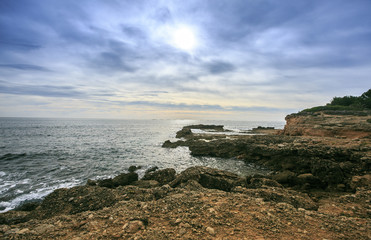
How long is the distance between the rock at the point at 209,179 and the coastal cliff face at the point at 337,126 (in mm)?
25521

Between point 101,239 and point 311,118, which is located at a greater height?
point 311,118

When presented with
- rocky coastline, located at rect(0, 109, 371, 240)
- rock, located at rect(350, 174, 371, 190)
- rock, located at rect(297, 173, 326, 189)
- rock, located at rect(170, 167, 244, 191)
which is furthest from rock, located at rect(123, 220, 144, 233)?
rock, located at rect(350, 174, 371, 190)

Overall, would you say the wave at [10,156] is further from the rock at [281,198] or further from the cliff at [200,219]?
the rock at [281,198]

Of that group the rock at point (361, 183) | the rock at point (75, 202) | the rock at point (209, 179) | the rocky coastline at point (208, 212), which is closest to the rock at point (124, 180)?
the rocky coastline at point (208, 212)

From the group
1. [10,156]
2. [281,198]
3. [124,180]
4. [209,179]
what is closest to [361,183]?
[281,198]

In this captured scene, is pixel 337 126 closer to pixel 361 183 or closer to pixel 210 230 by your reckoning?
pixel 361 183

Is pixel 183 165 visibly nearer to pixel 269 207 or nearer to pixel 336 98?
pixel 269 207

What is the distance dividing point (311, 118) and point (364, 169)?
2781 cm

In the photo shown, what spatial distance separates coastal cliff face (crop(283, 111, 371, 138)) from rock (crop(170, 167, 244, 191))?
25.5 meters

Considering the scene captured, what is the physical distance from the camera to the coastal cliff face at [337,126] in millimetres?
23219

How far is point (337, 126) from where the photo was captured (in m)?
26.5

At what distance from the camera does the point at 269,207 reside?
19.0 feet

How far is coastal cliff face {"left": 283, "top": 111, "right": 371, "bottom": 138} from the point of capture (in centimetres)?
2322

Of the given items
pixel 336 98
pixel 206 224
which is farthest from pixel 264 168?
pixel 336 98
